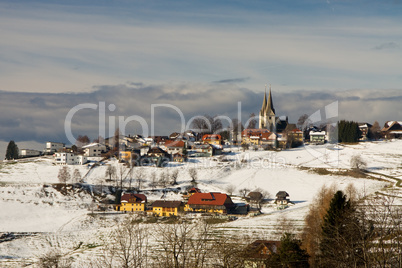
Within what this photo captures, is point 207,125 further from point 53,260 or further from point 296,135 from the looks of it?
point 53,260

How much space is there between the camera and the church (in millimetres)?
167000

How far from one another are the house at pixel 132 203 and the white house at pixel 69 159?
3153 centimetres

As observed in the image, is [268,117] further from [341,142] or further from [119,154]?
[119,154]

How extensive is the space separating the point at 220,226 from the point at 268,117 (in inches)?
4097

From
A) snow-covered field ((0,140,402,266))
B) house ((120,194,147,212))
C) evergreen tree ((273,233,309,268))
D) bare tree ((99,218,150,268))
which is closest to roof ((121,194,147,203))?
house ((120,194,147,212))

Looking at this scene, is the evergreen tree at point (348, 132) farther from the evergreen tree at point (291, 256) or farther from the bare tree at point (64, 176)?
the evergreen tree at point (291, 256)

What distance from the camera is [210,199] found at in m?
83.8

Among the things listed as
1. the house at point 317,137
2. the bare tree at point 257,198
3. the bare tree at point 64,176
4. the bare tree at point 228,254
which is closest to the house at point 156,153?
the bare tree at point 64,176

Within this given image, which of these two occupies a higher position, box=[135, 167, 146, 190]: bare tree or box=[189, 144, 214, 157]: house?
box=[189, 144, 214, 157]: house

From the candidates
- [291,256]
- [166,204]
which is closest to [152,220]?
[166,204]

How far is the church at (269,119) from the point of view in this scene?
6575 inches

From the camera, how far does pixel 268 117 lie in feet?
551

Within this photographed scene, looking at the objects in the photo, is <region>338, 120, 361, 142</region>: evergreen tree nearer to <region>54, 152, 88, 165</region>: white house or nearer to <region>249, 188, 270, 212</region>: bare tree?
<region>249, 188, 270, 212</region>: bare tree

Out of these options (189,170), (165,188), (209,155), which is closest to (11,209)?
(165,188)
